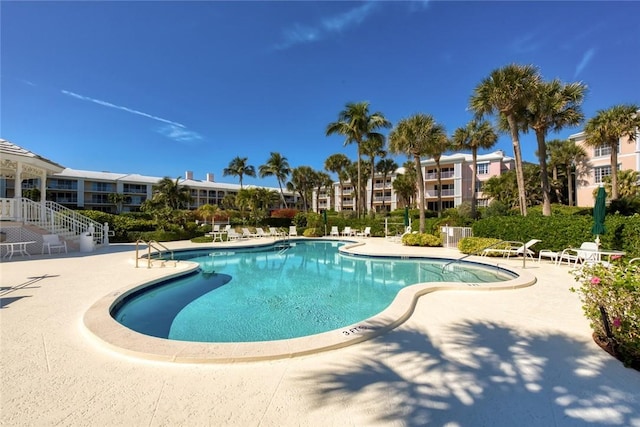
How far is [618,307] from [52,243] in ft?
59.5

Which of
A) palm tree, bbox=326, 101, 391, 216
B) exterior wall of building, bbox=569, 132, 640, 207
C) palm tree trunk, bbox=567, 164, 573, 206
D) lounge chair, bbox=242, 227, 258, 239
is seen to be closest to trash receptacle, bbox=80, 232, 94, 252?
lounge chair, bbox=242, 227, 258, 239

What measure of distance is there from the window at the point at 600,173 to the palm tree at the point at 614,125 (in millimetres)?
10017

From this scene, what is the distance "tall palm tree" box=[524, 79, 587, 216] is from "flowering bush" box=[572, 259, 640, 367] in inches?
575

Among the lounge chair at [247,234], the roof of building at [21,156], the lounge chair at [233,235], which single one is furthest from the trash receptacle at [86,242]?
the lounge chair at [247,234]

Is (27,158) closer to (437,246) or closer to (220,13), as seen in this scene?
(220,13)

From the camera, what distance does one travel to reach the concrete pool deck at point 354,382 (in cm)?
241

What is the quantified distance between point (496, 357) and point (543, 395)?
0.73 m

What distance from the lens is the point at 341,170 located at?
1628 inches

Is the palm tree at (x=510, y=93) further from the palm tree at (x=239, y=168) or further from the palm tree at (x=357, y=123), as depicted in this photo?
the palm tree at (x=239, y=168)

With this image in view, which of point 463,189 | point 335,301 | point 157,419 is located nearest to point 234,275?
point 335,301

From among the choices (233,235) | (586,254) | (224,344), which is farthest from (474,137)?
(224,344)

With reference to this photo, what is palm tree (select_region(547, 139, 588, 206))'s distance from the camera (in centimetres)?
2998

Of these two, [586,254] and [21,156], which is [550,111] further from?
[21,156]

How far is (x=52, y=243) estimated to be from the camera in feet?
41.9
